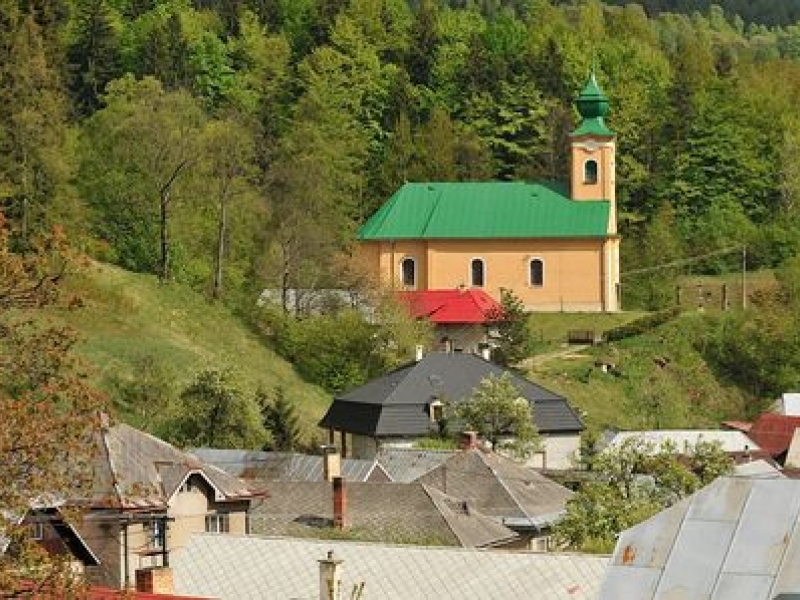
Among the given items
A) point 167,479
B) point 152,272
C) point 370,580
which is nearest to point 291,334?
point 152,272

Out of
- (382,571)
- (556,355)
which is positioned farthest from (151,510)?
(556,355)

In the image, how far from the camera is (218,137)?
205 ft

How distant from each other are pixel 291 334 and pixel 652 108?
33.0 m

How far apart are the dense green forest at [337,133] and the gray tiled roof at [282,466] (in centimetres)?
1267

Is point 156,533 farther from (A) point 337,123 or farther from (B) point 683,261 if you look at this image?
(A) point 337,123

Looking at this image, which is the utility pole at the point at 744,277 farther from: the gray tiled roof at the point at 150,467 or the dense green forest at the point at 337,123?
the gray tiled roof at the point at 150,467

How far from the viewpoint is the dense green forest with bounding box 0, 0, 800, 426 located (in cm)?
5738

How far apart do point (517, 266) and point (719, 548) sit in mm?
57367

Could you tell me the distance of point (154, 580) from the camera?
22.2 m

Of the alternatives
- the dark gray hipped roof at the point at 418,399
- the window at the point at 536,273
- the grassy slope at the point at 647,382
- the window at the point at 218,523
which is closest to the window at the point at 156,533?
the window at the point at 218,523

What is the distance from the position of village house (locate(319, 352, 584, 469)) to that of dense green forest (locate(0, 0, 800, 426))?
21.0 feet

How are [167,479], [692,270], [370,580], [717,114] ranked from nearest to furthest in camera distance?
[370,580] < [167,479] < [692,270] < [717,114]

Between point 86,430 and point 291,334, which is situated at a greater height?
point 86,430

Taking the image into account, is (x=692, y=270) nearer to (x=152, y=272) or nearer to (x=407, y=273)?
(x=407, y=273)
